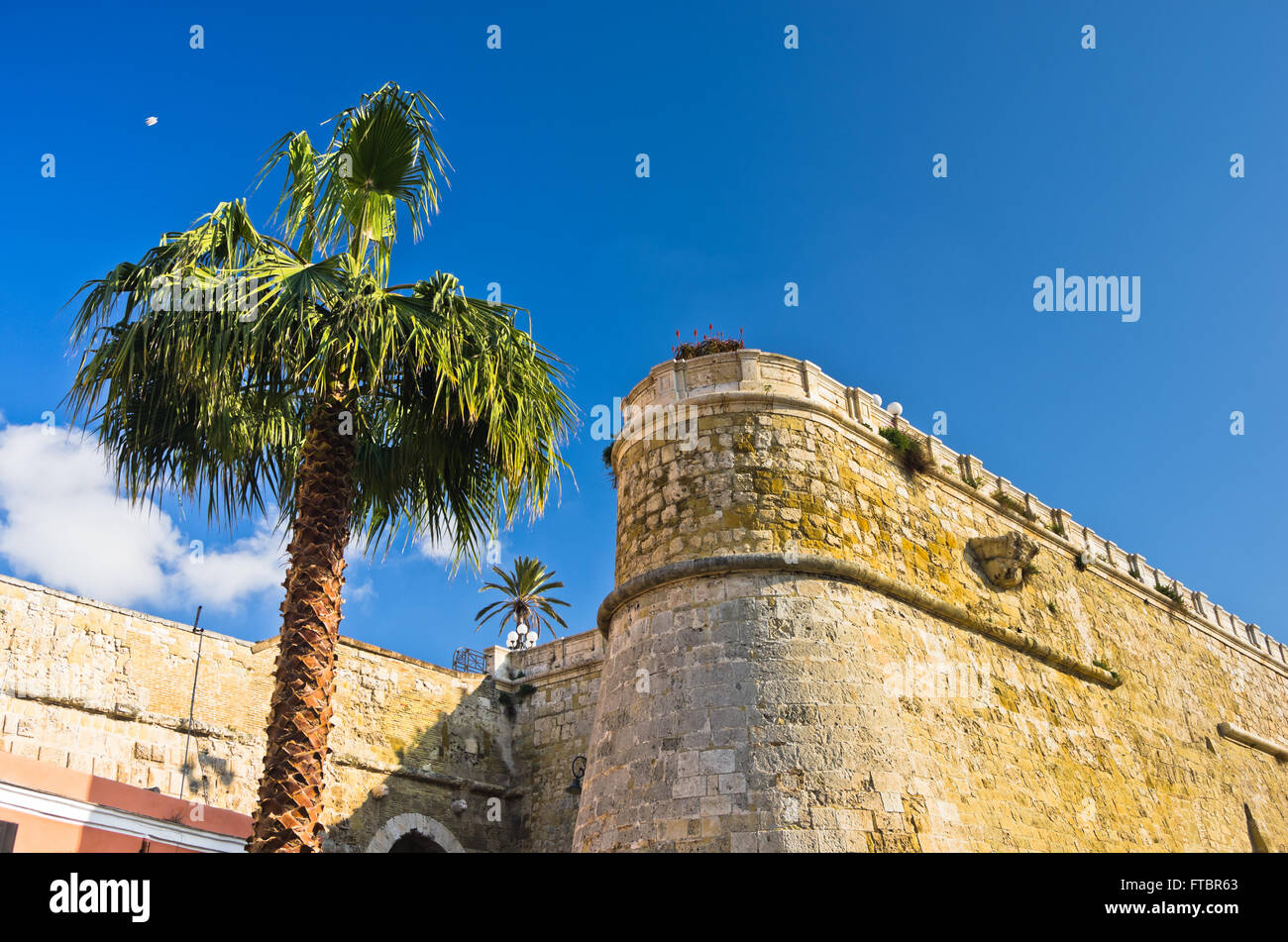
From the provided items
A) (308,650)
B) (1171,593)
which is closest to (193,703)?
(308,650)

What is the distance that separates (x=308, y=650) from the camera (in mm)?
5891

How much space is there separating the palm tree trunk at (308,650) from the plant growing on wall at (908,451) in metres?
6.73

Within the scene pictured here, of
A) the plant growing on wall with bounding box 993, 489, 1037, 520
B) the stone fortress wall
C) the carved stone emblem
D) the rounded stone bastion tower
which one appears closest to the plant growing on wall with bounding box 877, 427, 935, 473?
the rounded stone bastion tower

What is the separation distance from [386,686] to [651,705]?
766 cm

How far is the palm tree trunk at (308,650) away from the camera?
5559mm

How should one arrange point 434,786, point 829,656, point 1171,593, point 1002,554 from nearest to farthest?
1. point 829,656
2. point 1002,554
3. point 434,786
4. point 1171,593

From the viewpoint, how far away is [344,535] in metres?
6.44

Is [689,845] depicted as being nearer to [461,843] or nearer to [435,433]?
[435,433]

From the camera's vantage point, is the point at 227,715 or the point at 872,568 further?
the point at 227,715

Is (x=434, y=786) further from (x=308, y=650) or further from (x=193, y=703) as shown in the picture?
(x=308, y=650)

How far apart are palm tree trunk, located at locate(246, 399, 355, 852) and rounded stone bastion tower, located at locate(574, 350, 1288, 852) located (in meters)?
3.50

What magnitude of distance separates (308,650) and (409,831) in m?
10.1

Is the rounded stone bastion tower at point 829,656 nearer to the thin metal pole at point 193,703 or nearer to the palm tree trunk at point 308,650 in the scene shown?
the palm tree trunk at point 308,650
